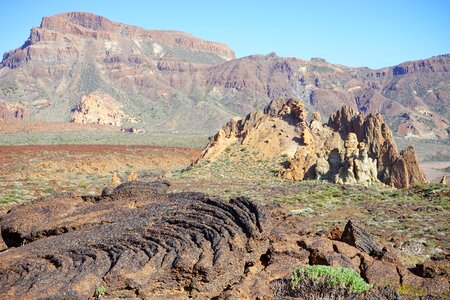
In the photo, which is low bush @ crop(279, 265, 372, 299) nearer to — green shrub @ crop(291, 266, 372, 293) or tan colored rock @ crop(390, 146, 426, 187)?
green shrub @ crop(291, 266, 372, 293)

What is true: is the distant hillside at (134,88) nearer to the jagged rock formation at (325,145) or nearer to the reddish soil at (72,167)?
the reddish soil at (72,167)

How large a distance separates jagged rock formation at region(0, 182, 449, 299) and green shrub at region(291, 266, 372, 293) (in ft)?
2.41

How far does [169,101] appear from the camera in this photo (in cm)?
17012

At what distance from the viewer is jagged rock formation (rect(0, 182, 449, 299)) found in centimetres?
1062

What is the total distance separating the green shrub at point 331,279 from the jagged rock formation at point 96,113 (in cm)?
12876

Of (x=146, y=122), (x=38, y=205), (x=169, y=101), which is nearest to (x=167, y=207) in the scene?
(x=38, y=205)

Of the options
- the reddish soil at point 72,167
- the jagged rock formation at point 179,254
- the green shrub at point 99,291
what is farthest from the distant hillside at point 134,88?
the green shrub at point 99,291

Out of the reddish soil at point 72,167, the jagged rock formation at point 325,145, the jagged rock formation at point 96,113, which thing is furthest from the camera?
the jagged rock formation at point 96,113

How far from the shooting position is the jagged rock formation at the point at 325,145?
94.6 feet

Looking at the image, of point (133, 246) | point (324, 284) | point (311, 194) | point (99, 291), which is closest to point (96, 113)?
point (311, 194)

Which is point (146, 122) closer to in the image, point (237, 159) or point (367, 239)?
point (237, 159)


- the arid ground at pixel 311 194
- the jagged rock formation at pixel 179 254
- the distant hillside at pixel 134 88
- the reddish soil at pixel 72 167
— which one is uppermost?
the distant hillside at pixel 134 88

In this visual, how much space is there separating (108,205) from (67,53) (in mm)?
177866

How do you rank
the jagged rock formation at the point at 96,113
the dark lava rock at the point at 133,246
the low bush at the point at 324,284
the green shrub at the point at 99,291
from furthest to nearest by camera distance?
the jagged rock formation at the point at 96,113 → the dark lava rock at the point at 133,246 → the green shrub at the point at 99,291 → the low bush at the point at 324,284
